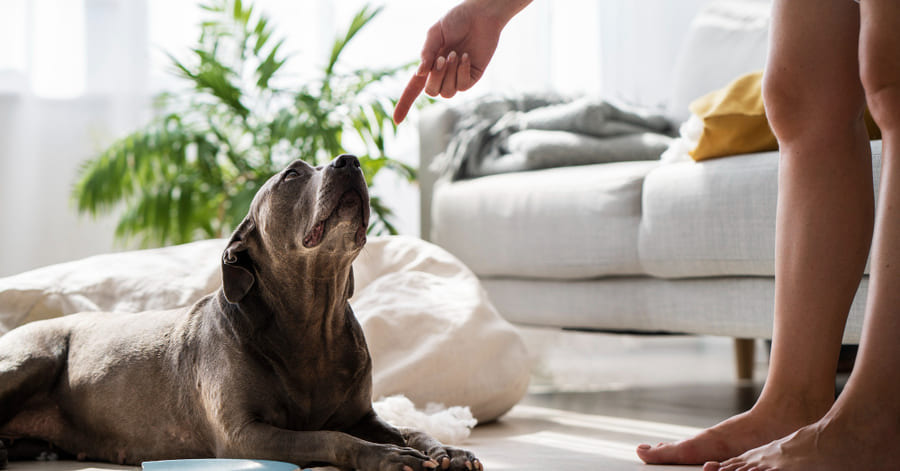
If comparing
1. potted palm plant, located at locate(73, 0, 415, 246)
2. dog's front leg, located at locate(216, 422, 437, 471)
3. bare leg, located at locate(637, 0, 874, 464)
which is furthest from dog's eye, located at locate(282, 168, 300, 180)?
potted palm plant, located at locate(73, 0, 415, 246)

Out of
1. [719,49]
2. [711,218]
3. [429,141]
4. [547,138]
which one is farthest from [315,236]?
[719,49]

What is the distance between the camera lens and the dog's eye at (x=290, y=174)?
149 cm

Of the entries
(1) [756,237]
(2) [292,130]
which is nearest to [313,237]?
(1) [756,237]

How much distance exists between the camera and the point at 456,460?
1.30m

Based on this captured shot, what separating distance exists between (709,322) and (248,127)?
5.97 feet

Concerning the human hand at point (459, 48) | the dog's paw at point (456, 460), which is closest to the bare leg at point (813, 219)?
the dog's paw at point (456, 460)

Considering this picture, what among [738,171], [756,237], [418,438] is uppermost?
[738,171]

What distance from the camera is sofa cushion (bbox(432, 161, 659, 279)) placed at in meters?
2.33

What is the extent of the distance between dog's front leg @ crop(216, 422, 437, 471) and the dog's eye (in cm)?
39

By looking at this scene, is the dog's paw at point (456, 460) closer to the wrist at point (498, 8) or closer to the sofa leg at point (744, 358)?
the wrist at point (498, 8)

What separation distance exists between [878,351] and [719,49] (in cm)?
215

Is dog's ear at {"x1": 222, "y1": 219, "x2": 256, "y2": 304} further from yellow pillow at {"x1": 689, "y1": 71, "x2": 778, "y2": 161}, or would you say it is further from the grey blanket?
the grey blanket

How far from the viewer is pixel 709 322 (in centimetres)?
212

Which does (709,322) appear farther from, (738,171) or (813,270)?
(813,270)
